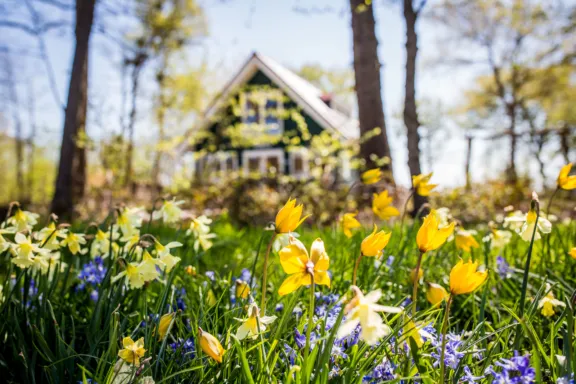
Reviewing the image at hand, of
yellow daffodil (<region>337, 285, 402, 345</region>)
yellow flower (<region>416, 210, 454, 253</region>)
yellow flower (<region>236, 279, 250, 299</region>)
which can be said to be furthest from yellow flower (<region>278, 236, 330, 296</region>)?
yellow flower (<region>236, 279, 250, 299</region>)

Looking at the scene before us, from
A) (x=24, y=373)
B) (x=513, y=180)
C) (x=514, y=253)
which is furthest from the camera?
(x=513, y=180)

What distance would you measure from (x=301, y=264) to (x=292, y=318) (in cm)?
54

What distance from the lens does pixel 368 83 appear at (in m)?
5.79

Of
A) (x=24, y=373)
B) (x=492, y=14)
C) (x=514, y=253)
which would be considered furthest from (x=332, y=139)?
(x=492, y=14)

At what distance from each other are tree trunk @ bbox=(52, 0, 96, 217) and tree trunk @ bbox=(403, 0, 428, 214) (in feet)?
20.7

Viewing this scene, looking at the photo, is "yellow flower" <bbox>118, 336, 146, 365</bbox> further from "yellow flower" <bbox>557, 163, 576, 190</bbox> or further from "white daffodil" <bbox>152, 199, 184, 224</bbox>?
"yellow flower" <bbox>557, 163, 576, 190</bbox>

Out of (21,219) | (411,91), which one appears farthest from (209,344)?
(411,91)

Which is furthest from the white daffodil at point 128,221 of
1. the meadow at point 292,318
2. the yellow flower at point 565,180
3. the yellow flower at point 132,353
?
the yellow flower at point 565,180

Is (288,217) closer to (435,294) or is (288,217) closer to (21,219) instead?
(435,294)

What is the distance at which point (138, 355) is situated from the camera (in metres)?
1.01

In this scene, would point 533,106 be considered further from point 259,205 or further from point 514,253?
point 514,253

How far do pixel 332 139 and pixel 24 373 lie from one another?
4.98 meters

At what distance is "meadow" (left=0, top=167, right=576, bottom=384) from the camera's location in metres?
0.92

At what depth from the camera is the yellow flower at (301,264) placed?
0.89 metres
